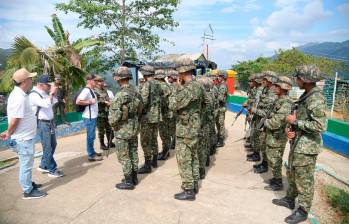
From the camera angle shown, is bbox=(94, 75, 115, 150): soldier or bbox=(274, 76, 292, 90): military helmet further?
bbox=(94, 75, 115, 150): soldier

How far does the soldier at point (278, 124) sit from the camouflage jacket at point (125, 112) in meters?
2.03

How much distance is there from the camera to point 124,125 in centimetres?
434

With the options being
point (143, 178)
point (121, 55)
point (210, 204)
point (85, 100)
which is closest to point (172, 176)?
point (143, 178)

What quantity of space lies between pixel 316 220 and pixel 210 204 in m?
1.37

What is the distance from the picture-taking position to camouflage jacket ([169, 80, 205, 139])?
4062mm

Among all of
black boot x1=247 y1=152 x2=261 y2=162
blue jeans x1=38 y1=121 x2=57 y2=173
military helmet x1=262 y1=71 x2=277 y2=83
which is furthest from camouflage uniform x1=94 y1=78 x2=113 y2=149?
military helmet x1=262 y1=71 x2=277 y2=83

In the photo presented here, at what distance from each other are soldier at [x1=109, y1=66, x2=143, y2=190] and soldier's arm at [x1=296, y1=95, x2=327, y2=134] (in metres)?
Answer: 2.34

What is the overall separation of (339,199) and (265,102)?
2073 mm

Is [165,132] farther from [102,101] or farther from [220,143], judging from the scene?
[220,143]

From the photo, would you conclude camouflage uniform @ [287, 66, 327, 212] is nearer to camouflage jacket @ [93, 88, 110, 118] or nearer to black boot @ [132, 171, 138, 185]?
black boot @ [132, 171, 138, 185]

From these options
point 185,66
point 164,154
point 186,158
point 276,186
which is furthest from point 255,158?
point 185,66

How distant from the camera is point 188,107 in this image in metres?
4.17

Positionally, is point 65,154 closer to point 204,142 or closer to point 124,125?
point 124,125

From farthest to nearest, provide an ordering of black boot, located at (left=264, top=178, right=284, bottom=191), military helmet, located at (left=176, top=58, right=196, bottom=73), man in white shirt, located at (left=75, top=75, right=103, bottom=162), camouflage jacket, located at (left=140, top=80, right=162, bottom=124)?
man in white shirt, located at (left=75, top=75, right=103, bottom=162)
camouflage jacket, located at (left=140, top=80, right=162, bottom=124)
black boot, located at (left=264, top=178, right=284, bottom=191)
military helmet, located at (left=176, top=58, right=196, bottom=73)
